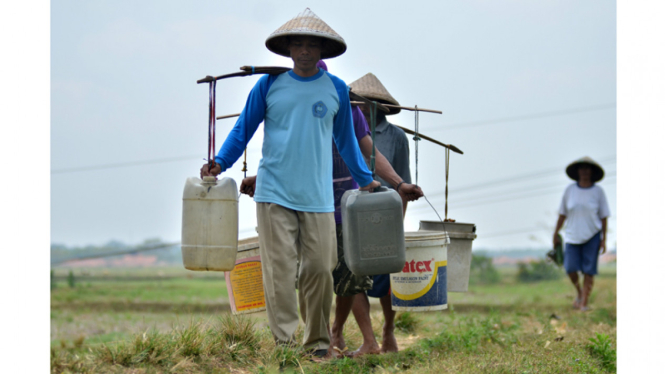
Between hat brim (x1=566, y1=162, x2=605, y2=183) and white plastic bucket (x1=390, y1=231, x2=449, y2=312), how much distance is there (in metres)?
5.59

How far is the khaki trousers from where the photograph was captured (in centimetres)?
433

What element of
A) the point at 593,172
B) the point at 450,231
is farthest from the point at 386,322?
the point at 593,172

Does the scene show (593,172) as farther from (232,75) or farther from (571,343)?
(232,75)

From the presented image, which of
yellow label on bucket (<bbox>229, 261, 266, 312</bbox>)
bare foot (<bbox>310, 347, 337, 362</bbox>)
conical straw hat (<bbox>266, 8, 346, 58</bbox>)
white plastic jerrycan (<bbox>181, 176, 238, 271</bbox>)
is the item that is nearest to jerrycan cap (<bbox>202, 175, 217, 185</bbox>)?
white plastic jerrycan (<bbox>181, 176, 238, 271</bbox>)

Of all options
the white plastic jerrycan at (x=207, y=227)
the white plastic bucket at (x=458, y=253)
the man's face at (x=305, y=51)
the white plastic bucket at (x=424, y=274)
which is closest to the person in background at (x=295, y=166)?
the man's face at (x=305, y=51)

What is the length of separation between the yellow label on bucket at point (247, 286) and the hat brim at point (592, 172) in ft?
21.0

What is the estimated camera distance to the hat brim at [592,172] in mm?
10055

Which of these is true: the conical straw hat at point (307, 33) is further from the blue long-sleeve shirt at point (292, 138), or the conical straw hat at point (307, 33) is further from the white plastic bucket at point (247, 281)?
the white plastic bucket at point (247, 281)

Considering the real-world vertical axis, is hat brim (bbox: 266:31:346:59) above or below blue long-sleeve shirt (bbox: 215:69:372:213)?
above

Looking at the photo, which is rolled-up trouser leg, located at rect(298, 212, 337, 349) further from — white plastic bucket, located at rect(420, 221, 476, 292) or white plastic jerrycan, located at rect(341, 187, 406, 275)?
white plastic bucket, located at rect(420, 221, 476, 292)

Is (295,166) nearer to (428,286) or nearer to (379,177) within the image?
(379,177)

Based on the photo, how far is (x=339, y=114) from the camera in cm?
455

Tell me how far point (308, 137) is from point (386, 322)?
1948mm

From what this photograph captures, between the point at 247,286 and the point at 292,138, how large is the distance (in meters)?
1.43
